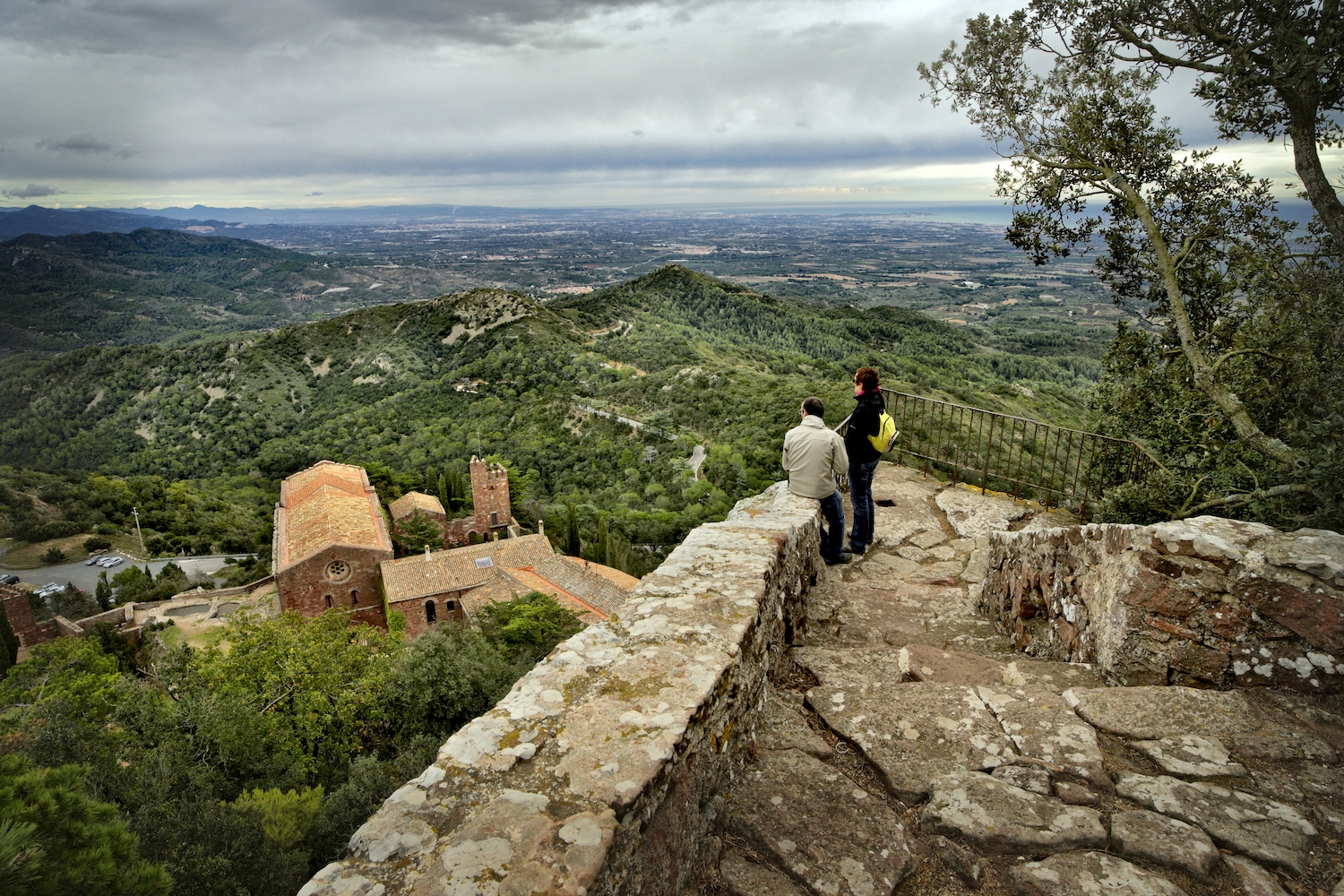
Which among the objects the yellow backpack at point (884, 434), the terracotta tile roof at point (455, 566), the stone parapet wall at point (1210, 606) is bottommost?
the terracotta tile roof at point (455, 566)

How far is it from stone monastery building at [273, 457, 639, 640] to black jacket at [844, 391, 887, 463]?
53.4ft

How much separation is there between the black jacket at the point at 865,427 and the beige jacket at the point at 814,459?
1.97 ft

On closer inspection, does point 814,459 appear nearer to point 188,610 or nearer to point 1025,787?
point 1025,787

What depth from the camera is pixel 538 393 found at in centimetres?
5622

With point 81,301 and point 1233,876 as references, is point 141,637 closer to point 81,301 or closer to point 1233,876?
point 1233,876

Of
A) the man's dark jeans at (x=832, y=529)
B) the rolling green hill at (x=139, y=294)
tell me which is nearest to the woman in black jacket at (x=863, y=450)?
the man's dark jeans at (x=832, y=529)

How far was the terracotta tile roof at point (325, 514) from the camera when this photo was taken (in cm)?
2612

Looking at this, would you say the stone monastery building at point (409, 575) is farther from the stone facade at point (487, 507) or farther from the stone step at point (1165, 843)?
the stone step at point (1165, 843)

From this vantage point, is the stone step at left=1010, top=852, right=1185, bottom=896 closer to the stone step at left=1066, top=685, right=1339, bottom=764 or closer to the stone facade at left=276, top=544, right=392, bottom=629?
the stone step at left=1066, top=685, right=1339, bottom=764

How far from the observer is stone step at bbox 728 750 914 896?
2.23m

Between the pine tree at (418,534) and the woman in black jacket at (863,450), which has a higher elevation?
the woman in black jacket at (863,450)

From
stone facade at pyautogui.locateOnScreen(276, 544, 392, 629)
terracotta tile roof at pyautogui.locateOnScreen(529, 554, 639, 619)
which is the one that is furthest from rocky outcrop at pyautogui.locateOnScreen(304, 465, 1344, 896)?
stone facade at pyautogui.locateOnScreen(276, 544, 392, 629)

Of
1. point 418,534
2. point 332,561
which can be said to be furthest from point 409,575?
point 418,534

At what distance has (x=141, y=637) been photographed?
25.2 m
